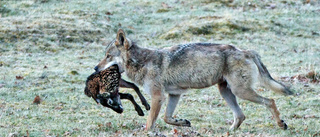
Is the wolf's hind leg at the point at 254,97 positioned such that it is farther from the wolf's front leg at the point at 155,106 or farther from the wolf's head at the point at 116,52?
the wolf's head at the point at 116,52

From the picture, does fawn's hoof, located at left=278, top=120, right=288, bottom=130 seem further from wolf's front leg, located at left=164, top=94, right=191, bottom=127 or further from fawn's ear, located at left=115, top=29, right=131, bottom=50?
fawn's ear, located at left=115, top=29, right=131, bottom=50

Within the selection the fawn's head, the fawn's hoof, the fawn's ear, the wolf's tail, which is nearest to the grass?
the fawn's hoof

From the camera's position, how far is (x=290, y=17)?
24609mm

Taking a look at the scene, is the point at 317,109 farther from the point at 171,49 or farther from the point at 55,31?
the point at 55,31

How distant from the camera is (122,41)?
879cm

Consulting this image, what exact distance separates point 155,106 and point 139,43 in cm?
1174

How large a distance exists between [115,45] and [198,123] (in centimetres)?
225

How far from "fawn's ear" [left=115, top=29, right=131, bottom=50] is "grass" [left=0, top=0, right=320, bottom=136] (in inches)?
58.8

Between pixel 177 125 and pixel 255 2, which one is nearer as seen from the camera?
pixel 177 125

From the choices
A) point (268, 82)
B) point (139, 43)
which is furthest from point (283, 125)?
point (139, 43)

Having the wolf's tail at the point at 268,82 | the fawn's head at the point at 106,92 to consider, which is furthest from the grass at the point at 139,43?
the wolf's tail at the point at 268,82

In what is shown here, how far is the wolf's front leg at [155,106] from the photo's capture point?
26.6ft

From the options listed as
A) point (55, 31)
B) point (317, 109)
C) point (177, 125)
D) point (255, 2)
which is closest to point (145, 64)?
point (177, 125)

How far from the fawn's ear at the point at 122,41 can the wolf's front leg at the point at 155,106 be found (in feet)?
3.49
